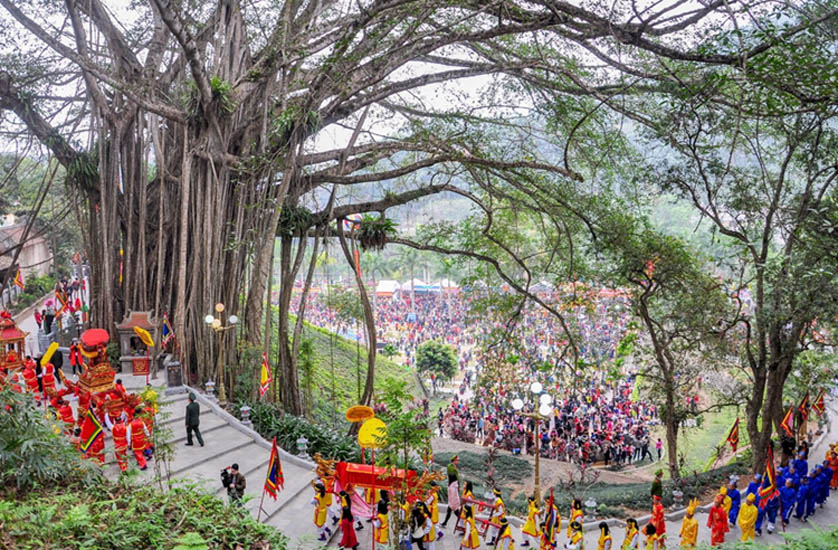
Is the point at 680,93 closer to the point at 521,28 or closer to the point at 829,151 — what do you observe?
the point at 521,28

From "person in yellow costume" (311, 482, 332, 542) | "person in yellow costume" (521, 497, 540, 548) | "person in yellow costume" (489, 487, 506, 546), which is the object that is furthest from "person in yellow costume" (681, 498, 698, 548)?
"person in yellow costume" (311, 482, 332, 542)

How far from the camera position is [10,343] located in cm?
821

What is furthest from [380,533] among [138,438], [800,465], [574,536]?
[800,465]

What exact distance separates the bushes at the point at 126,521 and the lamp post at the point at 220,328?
4258mm

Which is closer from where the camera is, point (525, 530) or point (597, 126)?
point (525, 530)

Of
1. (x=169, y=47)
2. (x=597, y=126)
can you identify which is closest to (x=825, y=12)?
(x=597, y=126)

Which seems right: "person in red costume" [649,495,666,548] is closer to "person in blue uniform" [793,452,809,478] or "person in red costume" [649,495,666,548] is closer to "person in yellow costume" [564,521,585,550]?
"person in yellow costume" [564,521,585,550]

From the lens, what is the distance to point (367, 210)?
426 inches

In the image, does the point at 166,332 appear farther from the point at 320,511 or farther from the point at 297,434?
the point at 320,511

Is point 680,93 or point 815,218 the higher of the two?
point 680,93

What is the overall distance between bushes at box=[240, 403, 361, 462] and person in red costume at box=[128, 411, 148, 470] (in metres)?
2.17

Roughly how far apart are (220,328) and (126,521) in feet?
17.6

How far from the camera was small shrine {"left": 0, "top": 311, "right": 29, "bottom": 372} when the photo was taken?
758cm

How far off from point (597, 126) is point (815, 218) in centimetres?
460
